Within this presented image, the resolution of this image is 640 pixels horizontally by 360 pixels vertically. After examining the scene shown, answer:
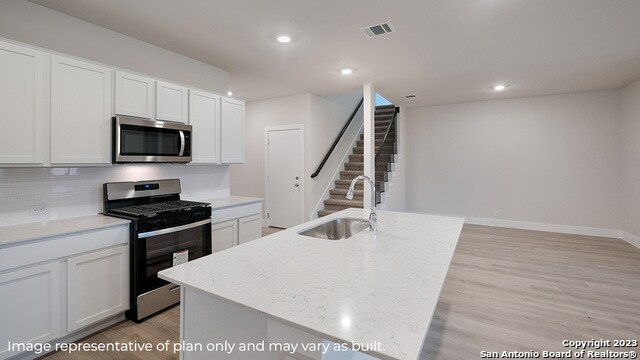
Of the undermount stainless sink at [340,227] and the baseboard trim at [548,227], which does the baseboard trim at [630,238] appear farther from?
the undermount stainless sink at [340,227]

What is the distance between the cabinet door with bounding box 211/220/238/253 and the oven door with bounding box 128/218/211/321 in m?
0.28

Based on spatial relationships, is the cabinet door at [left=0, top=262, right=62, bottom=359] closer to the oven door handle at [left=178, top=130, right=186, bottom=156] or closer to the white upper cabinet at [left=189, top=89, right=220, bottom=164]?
the oven door handle at [left=178, top=130, right=186, bottom=156]

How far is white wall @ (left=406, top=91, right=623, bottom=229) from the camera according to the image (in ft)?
17.5

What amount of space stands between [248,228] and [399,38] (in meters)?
2.72

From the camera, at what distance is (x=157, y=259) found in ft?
8.48

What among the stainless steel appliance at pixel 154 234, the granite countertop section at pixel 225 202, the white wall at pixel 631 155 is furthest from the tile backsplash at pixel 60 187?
the white wall at pixel 631 155

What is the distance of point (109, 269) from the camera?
2.36 metres

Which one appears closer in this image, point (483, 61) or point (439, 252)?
point (439, 252)

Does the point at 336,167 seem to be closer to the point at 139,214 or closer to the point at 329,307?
the point at 139,214

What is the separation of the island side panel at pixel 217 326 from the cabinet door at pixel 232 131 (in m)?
2.53

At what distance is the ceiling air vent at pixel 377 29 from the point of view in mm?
2858

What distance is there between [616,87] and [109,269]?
750 cm

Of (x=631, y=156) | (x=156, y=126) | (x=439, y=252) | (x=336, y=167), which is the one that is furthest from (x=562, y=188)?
(x=156, y=126)

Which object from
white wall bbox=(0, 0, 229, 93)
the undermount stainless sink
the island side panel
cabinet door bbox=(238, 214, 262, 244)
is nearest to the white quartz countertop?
the island side panel
